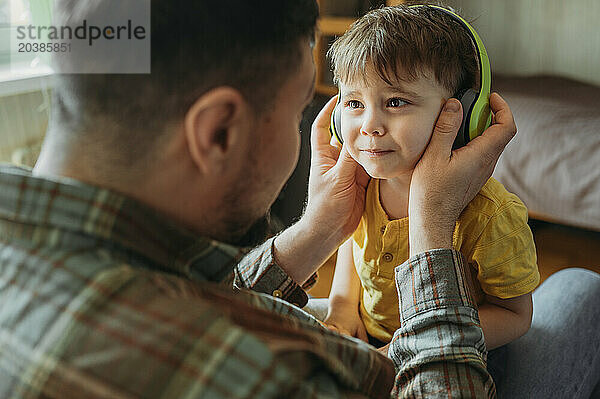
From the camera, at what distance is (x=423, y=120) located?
94 centimetres

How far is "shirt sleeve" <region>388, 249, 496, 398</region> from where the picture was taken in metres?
0.72

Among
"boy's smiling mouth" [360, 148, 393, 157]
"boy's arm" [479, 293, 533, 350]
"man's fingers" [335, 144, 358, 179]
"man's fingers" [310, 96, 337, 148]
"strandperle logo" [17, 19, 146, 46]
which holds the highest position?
"strandperle logo" [17, 19, 146, 46]

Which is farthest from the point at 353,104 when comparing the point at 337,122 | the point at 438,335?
the point at 438,335

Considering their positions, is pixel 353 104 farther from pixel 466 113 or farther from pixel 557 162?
pixel 557 162

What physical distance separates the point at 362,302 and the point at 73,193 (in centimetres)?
74

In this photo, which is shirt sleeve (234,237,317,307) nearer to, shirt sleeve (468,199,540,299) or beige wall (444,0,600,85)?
shirt sleeve (468,199,540,299)

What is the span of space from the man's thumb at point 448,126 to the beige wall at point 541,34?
2369 millimetres

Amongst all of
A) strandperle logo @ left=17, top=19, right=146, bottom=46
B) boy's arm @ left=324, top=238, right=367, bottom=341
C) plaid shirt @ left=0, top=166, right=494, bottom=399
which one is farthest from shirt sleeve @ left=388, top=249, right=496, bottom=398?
strandperle logo @ left=17, top=19, right=146, bottom=46

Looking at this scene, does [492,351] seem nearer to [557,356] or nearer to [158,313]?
[557,356]

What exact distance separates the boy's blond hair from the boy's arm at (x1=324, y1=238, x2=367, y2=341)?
0.39 metres

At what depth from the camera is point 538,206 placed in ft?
7.91

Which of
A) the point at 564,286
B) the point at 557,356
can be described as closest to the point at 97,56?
the point at 557,356

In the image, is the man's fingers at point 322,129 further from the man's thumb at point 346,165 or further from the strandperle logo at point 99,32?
the strandperle logo at point 99,32

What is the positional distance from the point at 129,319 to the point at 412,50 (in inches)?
25.0
